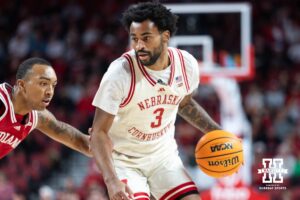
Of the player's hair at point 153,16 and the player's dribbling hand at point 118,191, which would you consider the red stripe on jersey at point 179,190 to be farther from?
the player's hair at point 153,16

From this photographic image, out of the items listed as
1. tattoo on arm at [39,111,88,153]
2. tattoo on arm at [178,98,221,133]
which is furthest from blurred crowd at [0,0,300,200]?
tattoo on arm at [178,98,221,133]

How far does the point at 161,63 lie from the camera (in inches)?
222

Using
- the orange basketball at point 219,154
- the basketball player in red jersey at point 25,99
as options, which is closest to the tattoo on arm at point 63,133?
the basketball player in red jersey at point 25,99

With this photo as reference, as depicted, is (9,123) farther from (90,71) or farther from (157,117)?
(90,71)

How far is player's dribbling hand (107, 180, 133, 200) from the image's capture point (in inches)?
198

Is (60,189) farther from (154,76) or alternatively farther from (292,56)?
(154,76)

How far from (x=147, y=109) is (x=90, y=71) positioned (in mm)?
9330

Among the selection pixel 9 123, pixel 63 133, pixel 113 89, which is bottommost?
pixel 63 133

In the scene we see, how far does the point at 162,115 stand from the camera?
5.65 m

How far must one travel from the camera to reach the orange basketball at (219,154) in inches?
230

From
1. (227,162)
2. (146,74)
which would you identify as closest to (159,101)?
(146,74)

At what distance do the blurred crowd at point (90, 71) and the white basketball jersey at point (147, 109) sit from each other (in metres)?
4.64

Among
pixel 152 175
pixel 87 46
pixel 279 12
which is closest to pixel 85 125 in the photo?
pixel 87 46

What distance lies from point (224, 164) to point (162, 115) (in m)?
0.68
